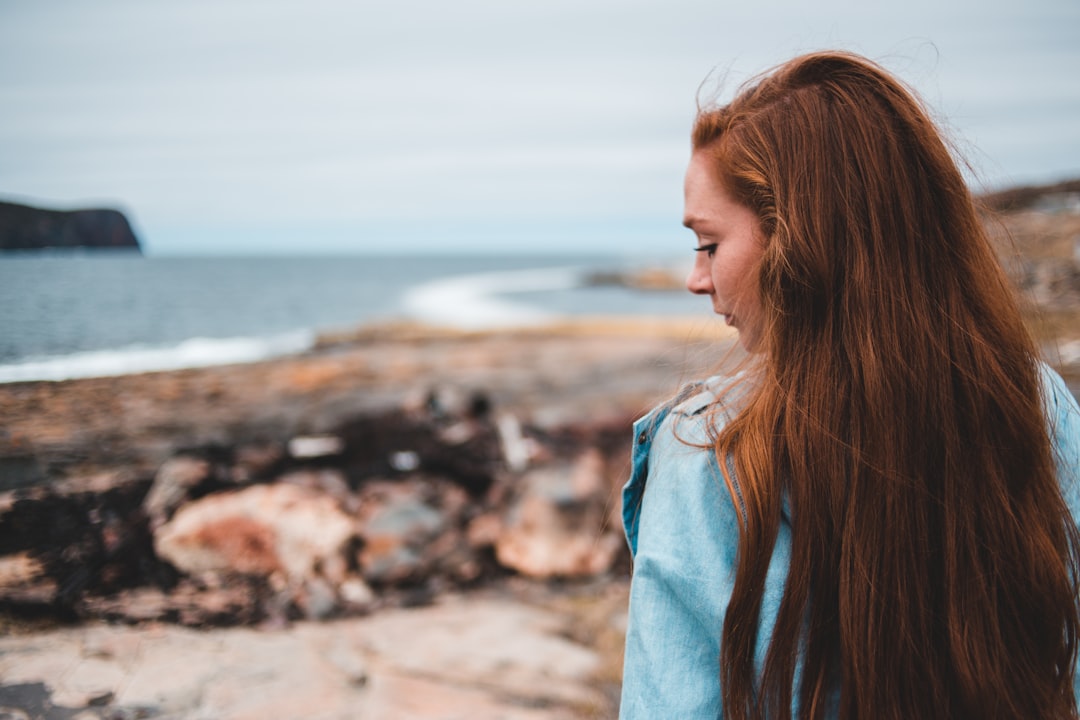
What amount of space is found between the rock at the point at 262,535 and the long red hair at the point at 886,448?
8.65 ft

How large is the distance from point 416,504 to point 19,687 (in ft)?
7.23

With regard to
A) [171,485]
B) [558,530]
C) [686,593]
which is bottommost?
[558,530]

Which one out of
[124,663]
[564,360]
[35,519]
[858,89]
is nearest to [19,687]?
[124,663]

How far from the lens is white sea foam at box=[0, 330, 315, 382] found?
2758mm

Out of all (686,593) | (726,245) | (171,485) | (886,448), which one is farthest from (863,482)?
(171,485)

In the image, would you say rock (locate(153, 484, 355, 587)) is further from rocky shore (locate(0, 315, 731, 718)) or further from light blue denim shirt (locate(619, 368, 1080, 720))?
light blue denim shirt (locate(619, 368, 1080, 720))

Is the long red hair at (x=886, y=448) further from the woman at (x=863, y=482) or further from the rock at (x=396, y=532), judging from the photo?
the rock at (x=396, y=532)

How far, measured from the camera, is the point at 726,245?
→ 54.6 inches

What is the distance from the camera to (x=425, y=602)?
11.5 feet

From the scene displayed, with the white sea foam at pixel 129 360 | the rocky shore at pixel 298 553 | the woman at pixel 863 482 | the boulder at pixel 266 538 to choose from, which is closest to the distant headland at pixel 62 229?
the white sea foam at pixel 129 360

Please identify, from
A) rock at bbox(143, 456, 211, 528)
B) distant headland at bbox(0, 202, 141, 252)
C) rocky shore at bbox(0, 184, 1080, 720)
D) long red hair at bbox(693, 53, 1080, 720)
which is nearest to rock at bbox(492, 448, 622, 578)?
rocky shore at bbox(0, 184, 1080, 720)

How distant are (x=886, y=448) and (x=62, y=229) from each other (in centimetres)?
338

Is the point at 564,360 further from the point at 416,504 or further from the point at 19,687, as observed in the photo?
the point at 19,687

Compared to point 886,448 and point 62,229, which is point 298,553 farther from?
point 886,448
